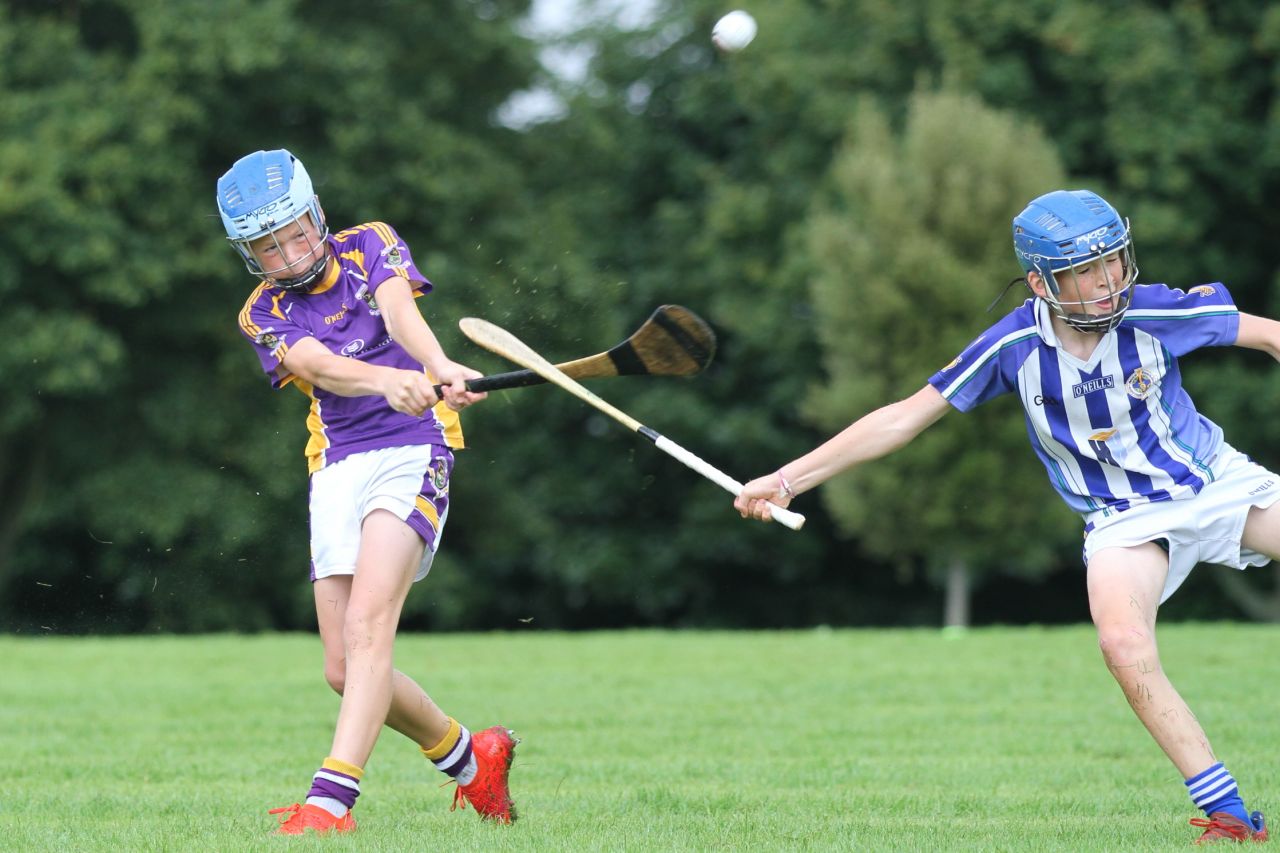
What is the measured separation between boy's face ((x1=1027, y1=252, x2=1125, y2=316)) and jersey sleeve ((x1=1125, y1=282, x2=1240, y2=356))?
0.12 meters

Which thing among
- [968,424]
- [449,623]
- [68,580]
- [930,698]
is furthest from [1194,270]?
[68,580]

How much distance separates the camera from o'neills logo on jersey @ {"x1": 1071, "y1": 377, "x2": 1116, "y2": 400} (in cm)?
537

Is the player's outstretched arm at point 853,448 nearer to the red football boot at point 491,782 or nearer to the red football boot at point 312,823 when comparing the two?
the red football boot at point 491,782

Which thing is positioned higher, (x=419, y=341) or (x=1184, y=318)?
(x=1184, y=318)

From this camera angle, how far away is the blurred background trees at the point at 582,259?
2091 centimetres

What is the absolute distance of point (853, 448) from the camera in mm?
5645

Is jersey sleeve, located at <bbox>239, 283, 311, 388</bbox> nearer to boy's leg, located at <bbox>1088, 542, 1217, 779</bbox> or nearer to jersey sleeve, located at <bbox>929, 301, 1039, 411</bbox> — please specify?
jersey sleeve, located at <bbox>929, 301, 1039, 411</bbox>

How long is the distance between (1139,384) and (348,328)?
261cm

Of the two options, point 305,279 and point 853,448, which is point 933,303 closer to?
point 853,448

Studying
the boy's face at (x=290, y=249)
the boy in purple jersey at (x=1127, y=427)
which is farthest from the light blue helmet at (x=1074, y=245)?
the boy's face at (x=290, y=249)

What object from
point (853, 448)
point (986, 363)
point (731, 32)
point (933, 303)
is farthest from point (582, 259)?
point (986, 363)

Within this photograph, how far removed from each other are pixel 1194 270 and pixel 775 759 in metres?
17.2

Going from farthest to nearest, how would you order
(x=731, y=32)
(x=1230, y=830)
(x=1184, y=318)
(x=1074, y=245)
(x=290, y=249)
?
1. (x=731, y=32)
2. (x=290, y=249)
3. (x=1184, y=318)
4. (x=1074, y=245)
5. (x=1230, y=830)

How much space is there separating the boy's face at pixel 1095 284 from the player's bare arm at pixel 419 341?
1872mm
